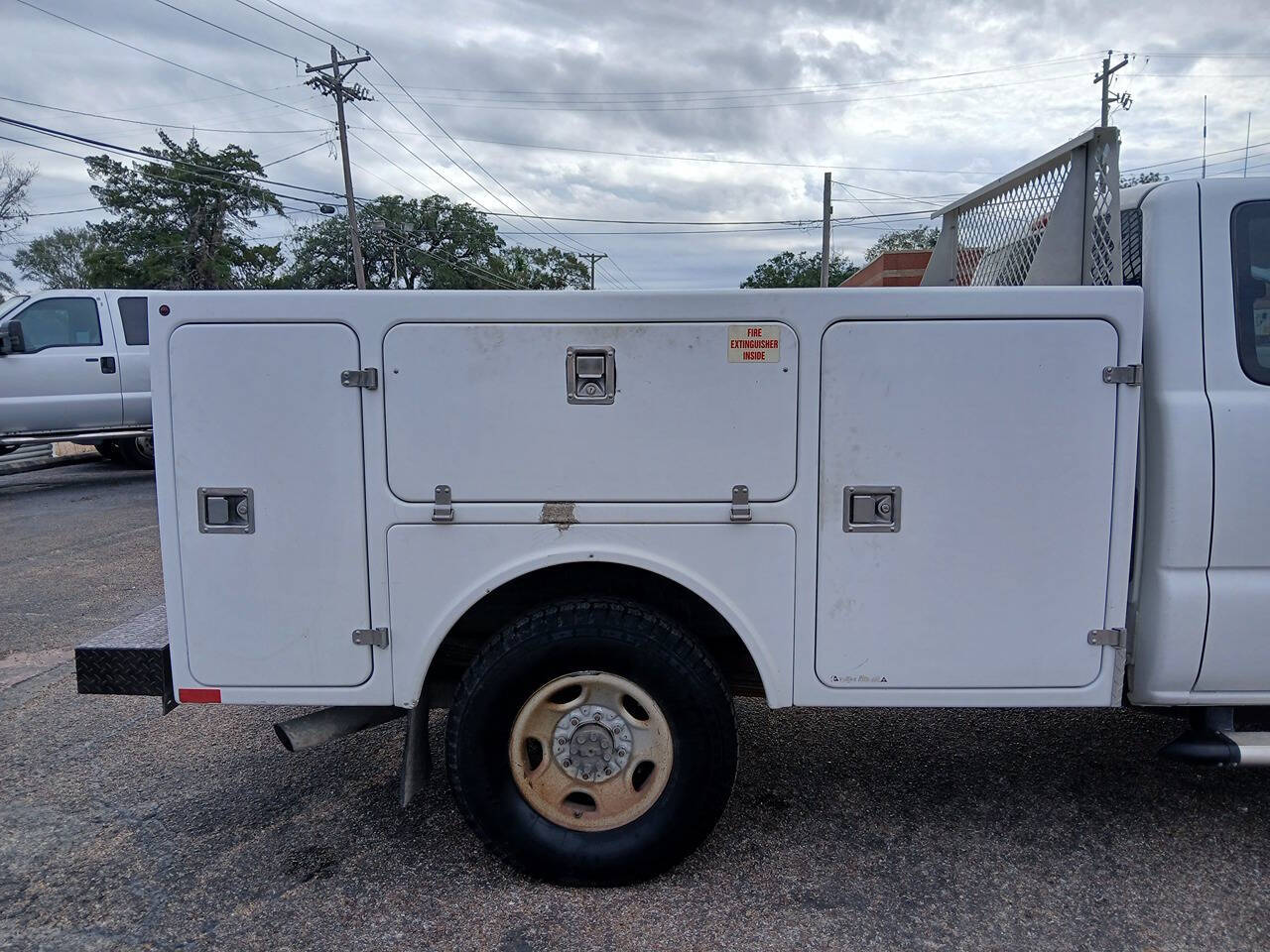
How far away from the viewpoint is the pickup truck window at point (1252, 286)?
2.66 metres

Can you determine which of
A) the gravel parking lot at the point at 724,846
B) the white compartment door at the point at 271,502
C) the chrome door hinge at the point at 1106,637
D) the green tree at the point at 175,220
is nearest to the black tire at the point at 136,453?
the gravel parking lot at the point at 724,846

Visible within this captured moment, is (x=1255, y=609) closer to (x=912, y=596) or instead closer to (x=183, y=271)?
(x=912, y=596)

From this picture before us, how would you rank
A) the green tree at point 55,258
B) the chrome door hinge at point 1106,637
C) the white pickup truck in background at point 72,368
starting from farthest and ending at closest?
1. the green tree at point 55,258
2. the white pickup truck in background at point 72,368
3. the chrome door hinge at point 1106,637

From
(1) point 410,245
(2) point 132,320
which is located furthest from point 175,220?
(2) point 132,320

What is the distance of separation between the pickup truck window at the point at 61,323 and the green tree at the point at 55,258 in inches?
1997

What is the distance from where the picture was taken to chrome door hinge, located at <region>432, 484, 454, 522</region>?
2639 millimetres

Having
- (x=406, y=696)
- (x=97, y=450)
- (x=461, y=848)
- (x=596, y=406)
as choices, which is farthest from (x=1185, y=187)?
(x=97, y=450)

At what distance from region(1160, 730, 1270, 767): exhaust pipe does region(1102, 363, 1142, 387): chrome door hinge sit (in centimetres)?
120

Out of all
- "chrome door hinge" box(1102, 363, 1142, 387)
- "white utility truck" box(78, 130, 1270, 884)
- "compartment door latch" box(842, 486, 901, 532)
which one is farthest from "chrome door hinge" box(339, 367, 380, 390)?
"chrome door hinge" box(1102, 363, 1142, 387)

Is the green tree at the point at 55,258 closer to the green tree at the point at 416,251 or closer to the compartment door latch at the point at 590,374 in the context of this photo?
the green tree at the point at 416,251

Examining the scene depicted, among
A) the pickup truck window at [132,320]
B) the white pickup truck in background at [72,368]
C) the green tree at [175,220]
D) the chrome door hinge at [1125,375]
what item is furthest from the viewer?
the green tree at [175,220]

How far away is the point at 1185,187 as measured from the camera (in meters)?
2.73

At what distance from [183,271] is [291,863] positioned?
42.4 m

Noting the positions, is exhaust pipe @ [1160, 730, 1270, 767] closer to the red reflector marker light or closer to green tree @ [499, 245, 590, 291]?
the red reflector marker light
